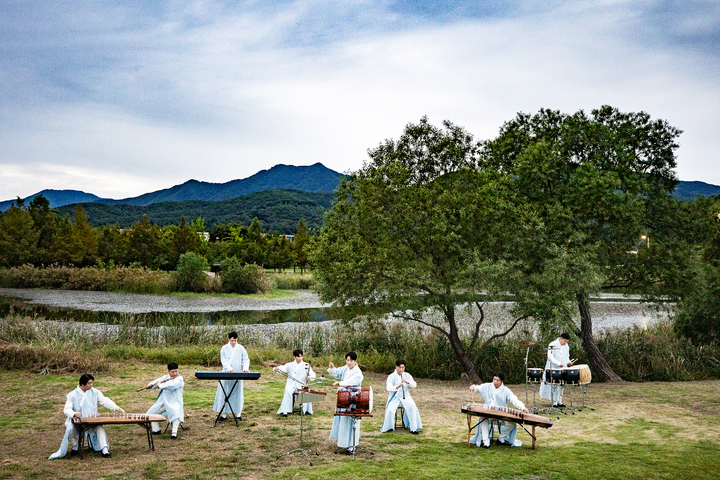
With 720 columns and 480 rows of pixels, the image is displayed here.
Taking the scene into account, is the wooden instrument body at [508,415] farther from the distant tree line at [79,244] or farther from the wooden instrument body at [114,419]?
the distant tree line at [79,244]

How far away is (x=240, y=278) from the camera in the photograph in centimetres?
4662

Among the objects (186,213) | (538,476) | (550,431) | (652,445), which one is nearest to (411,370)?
(550,431)

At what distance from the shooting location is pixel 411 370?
19.8 meters

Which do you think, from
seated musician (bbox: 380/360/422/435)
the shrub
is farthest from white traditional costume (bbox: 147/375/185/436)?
the shrub

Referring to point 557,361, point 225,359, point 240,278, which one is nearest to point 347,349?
point 557,361

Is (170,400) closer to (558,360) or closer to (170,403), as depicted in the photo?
(170,403)

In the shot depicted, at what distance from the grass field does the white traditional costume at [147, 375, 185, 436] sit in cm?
37

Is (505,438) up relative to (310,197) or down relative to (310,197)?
down

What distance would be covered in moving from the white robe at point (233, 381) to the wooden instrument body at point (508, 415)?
15.5ft

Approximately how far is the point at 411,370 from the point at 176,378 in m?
11.1

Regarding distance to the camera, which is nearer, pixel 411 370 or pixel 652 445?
pixel 652 445

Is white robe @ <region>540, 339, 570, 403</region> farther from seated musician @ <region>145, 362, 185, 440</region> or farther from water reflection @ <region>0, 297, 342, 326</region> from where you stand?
water reflection @ <region>0, 297, 342, 326</region>

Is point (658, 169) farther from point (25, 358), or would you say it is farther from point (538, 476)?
point (25, 358)

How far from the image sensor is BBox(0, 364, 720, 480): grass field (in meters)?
8.29
